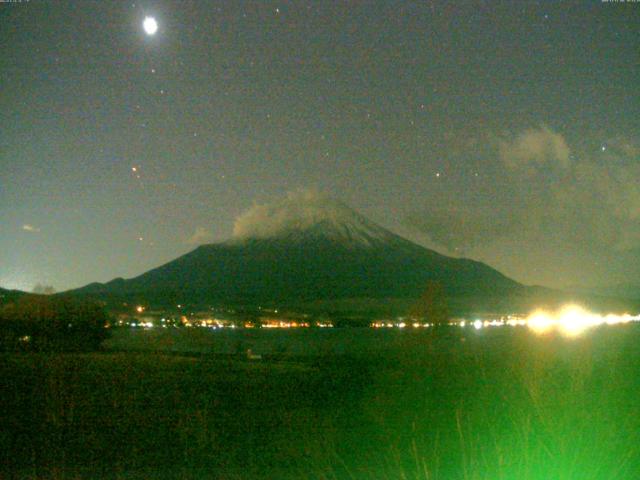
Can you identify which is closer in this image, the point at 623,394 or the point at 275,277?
the point at 623,394

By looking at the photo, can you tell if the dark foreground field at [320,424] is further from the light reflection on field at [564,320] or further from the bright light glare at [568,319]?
the bright light glare at [568,319]

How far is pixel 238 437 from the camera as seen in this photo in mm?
12977

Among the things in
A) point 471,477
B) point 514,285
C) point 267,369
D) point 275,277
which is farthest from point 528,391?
point 275,277

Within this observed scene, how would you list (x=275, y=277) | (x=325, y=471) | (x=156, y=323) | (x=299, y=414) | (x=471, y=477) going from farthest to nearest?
(x=275, y=277) → (x=156, y=323) → (x=299, y=414) → (x=325, y=471) → (x=471, y=477)

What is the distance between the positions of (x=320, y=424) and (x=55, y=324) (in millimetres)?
34227

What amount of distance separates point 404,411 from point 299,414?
6.90 feet

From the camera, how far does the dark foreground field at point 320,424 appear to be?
10344mm

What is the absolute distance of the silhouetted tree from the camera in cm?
4550

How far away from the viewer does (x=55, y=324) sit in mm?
45594

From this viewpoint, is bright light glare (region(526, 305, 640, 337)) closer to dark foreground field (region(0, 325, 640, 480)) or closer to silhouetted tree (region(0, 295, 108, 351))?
silhouetted tree (region(0, 295, 108, 351))

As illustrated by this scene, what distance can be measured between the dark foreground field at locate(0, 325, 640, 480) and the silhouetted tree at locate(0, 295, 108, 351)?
1964 cm

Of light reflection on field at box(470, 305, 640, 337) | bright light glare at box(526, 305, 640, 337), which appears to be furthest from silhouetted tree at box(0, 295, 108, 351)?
bright light glare at box(526, 305, 640, 337)

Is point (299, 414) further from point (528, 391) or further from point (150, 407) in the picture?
point (528, 391)

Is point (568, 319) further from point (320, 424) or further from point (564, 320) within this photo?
point (320, 424)
